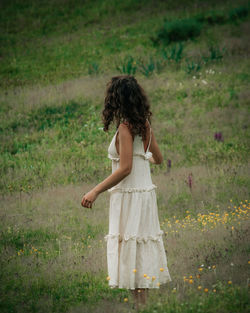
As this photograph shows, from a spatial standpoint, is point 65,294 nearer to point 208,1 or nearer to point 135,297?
point 135,297

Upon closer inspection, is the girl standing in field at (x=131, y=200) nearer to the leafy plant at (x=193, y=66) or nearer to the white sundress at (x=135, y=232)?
the white sundress at (x=135, y=232)

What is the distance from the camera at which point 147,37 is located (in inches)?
751

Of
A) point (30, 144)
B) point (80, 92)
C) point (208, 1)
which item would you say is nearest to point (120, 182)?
point (30, 144)

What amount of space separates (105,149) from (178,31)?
946cm

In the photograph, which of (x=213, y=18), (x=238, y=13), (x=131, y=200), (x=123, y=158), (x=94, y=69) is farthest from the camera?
(x=213, y=18)

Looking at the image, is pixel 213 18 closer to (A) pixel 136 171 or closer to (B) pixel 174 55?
(B) pixel 174 55

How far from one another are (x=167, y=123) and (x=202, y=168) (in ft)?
10.5

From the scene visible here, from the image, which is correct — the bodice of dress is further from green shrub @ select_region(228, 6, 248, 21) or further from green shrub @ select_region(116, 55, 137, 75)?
green shrub @ select_region(228, 6, 248, 21)

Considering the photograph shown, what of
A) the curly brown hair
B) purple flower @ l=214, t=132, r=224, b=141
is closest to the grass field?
purple flower @ l=214, t=132, r=224, b=141

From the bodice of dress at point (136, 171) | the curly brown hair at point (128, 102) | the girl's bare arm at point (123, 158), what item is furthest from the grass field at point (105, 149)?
the curly brown hair at point (128, 102)

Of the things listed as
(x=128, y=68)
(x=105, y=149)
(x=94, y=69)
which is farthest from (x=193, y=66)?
(x=105, y=149)

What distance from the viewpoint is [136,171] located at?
3.79 meters

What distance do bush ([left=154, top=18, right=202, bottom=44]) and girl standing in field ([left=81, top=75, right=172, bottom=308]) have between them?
14.7 meters

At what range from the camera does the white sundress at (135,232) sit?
12.1 feet
